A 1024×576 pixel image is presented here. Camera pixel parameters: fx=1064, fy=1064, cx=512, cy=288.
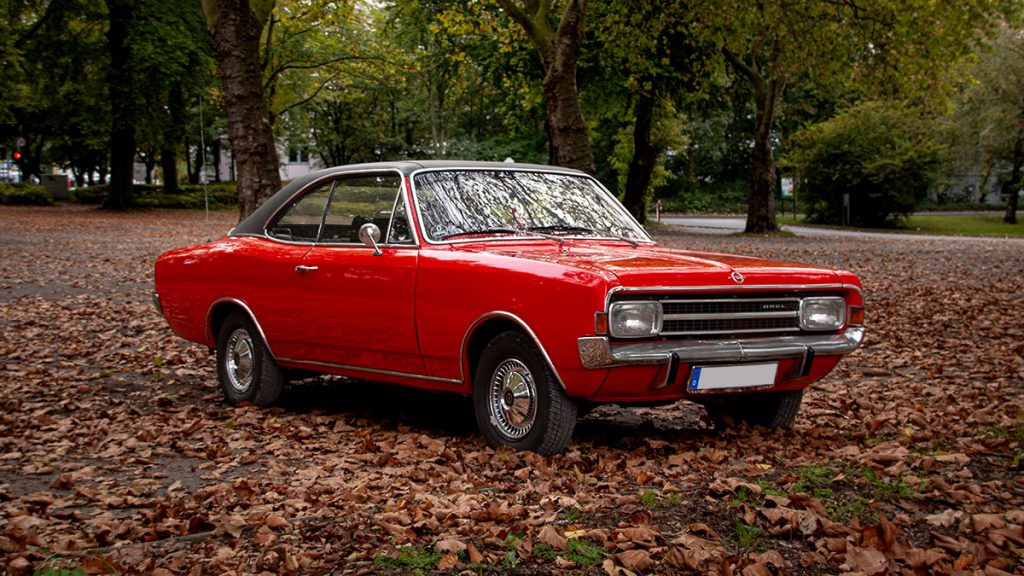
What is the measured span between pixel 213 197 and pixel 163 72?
17.4 m

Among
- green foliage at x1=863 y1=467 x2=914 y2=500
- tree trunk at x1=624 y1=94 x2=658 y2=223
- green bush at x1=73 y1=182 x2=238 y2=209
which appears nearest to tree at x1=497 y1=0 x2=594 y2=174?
green foliage at x1=863 y1=467 x2=914 y2=500

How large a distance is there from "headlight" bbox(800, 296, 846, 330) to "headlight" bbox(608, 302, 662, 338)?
1.07 m

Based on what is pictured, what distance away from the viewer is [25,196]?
2078 inches

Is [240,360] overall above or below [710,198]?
below

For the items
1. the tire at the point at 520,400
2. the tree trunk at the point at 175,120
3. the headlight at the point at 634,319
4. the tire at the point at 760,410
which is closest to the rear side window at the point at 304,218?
the tire at the point at 520,400

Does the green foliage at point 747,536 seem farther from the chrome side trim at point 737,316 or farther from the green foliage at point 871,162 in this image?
the green foliage at point 871,162

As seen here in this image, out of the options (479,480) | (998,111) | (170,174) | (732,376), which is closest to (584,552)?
(479,480)

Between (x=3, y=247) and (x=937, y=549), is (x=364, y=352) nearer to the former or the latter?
(x=937, y=549)

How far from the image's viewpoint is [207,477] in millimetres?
5609

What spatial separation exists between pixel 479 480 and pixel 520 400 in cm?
54

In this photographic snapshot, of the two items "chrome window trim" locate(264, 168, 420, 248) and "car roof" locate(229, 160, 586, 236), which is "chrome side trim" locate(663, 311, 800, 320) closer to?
"chrome window trim" locate(264, 168, 420, 248)

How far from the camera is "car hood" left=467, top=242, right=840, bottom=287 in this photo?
5.28 meters

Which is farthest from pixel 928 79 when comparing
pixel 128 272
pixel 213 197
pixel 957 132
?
pixel 213 197

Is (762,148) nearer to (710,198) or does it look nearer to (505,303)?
(505,303)
